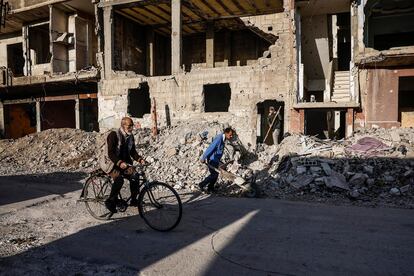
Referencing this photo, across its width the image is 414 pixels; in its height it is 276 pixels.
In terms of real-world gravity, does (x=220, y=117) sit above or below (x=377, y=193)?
above

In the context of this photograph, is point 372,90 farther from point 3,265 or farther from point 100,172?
point 3,265

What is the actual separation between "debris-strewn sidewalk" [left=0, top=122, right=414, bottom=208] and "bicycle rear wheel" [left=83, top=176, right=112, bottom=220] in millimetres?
3099

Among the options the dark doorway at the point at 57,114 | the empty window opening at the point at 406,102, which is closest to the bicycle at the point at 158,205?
the empty window opening at the point at 406,102

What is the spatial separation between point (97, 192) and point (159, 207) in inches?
49.2

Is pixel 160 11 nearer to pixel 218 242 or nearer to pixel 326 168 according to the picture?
pixel 326 168

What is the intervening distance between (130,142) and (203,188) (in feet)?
9.58

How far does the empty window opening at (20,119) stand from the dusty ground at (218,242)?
62.8 ft

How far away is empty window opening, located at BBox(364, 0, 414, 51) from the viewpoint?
14.4 m

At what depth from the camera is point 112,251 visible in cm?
388

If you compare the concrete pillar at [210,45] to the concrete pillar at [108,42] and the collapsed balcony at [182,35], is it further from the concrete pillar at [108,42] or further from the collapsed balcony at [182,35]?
the concrete pillar at [108,42]

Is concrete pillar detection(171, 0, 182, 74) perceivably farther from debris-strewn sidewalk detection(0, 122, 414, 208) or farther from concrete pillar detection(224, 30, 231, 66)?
concrete pillar detection(224, 30, 231, 66)

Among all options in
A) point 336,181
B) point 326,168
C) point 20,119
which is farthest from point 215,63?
point 20,119

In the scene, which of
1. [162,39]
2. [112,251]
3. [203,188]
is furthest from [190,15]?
[112,251]

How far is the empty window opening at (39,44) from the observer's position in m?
20.6
